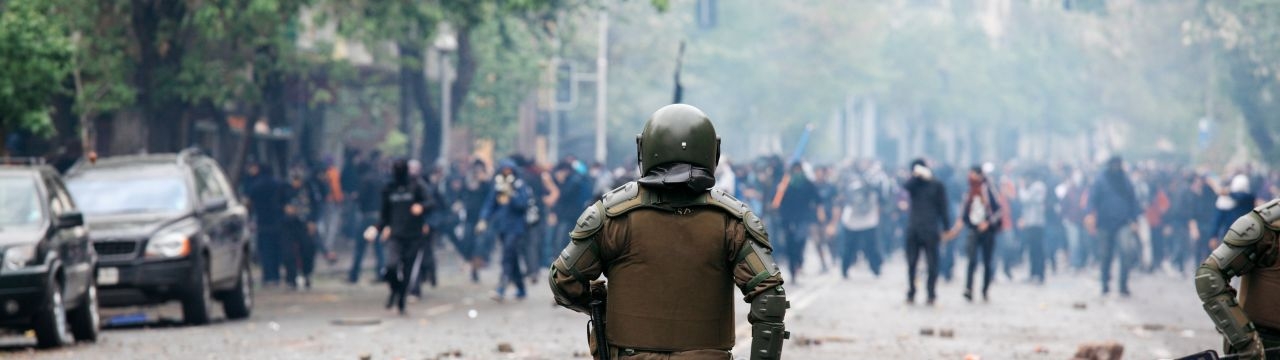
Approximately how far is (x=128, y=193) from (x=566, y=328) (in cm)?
400

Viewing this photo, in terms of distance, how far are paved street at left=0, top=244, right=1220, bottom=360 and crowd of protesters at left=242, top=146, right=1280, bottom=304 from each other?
2.22 feet

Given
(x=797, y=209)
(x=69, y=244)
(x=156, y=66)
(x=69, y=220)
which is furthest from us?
(x=797, y=209)

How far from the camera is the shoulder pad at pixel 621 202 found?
6840 millimetres

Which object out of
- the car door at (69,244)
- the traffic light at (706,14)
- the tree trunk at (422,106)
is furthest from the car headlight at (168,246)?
the traffic light at (706,14)

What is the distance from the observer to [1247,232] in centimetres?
784

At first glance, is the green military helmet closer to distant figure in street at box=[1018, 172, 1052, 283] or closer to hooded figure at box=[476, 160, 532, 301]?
hooded figure at box=[476, 160, 532, 301]

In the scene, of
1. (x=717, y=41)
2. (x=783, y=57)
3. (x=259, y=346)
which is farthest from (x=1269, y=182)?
(x=783, y=57)

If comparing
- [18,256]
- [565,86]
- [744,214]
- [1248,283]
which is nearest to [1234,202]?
[18,256]

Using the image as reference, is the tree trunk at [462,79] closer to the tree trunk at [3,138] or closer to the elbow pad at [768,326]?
the tree trunk at [3,138]

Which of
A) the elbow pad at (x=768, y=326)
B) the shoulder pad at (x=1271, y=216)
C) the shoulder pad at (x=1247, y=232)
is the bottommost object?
the elbow pad at (x=768, y=326)

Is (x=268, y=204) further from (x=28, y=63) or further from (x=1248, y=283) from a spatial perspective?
(x=1248, y=283)

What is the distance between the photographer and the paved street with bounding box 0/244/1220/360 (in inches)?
586

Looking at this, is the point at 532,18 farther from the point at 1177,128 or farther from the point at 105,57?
the point at 1177,128

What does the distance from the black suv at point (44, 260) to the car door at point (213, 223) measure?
6.00ft
